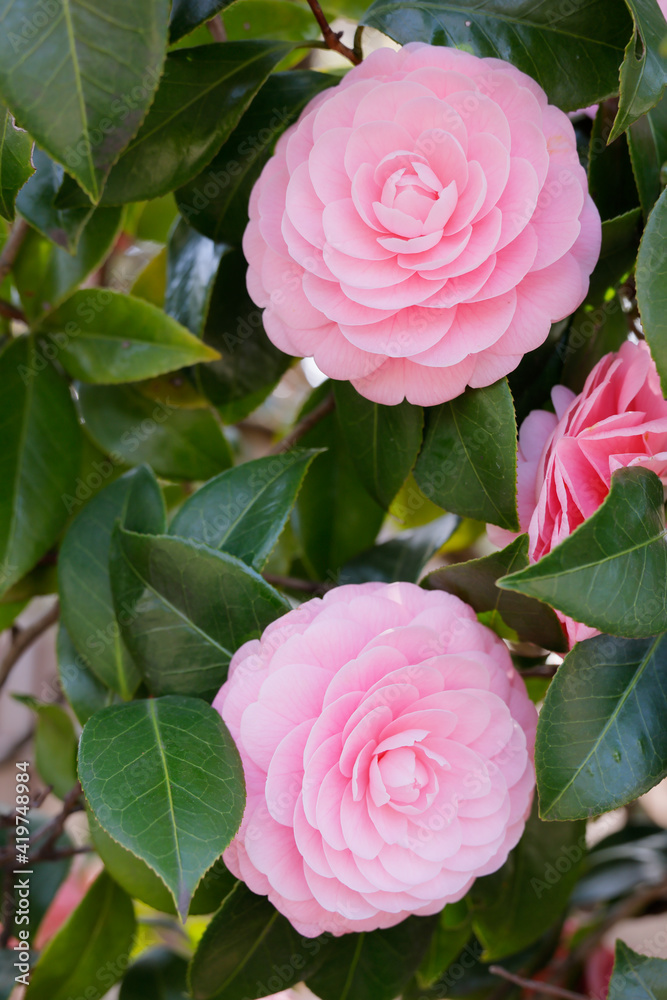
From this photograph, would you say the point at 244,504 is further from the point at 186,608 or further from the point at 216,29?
the point at 216,29

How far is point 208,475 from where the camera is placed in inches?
27.9

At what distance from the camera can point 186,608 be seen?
484mm

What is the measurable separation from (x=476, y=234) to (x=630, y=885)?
0.85 metres

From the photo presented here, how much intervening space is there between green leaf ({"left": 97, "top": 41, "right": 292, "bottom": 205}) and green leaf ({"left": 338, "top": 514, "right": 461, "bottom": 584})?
336mm

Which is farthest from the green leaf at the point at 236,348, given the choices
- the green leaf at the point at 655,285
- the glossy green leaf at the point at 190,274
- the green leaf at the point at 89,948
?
the green leaf at the point at 89,948

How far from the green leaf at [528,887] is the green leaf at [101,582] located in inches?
12.9

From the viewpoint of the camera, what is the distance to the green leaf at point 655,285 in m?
0.37

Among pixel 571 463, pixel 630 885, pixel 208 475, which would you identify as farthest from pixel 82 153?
pixel 630 885

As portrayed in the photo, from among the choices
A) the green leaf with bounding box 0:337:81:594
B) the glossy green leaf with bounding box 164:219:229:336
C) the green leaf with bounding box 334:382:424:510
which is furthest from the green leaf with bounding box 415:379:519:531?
the green leaf with bounding box 0:337:81:594

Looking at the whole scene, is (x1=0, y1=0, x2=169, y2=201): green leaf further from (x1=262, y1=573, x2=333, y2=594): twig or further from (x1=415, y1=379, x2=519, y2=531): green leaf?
(x1=262, y1=573, x2=333, y2=594): twig

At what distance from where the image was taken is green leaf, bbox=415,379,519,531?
426mm

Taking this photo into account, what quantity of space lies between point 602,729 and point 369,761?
12 centimetres

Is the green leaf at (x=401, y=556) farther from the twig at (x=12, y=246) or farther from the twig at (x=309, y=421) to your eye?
the twig at (x=12, y=246)

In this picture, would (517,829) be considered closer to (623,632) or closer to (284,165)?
(623,632)
